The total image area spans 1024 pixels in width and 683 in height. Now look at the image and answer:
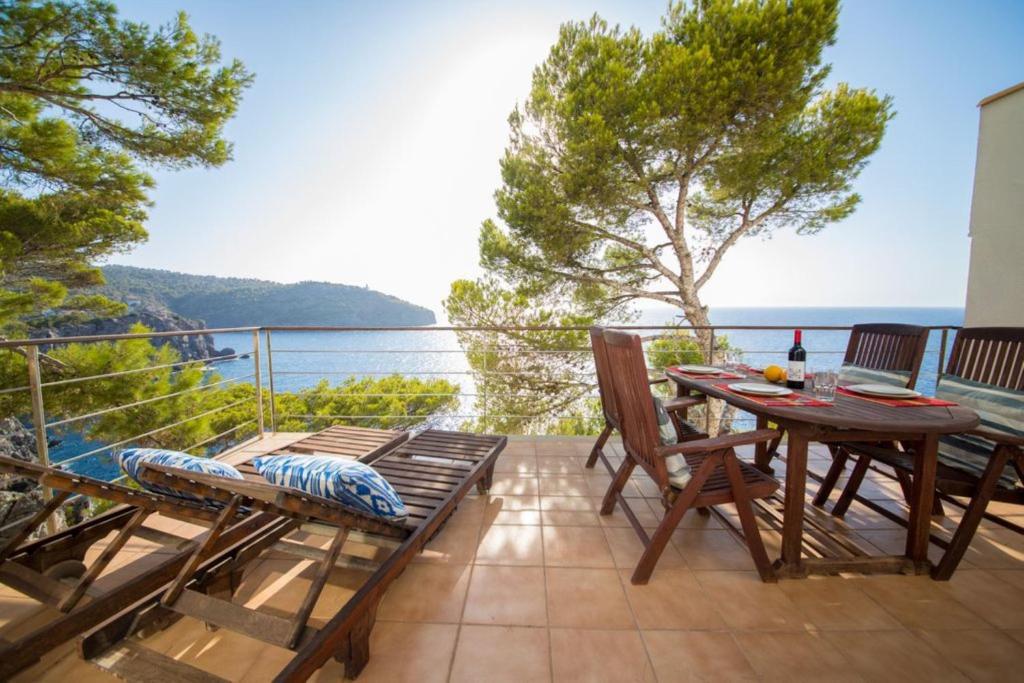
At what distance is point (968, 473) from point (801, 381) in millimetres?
682

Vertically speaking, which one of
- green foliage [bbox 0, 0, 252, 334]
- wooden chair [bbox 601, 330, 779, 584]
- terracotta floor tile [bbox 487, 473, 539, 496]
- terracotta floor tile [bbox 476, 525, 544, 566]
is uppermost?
green foliage [bbox 0, 0, 252, 334]

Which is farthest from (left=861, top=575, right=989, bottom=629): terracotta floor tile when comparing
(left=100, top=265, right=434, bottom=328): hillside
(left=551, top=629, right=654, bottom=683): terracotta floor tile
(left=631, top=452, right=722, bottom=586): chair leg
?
(left=100, top=265, right=434, bottom=328): hillside

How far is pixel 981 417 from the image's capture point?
202 centimetres

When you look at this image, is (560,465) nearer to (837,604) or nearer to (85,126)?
(837,604)

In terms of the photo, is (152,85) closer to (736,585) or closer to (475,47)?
(475,47)

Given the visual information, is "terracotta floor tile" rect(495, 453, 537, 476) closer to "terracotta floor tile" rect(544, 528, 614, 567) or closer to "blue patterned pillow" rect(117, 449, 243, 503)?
"terracotta floor tile" rect(544, 528, 614, 567)

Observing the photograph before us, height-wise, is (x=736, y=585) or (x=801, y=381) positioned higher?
(x=801, y=381)

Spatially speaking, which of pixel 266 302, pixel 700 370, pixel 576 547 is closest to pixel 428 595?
pixel 576 547

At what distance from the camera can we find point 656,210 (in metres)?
7.67

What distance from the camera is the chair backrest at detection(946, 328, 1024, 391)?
2.00 meters

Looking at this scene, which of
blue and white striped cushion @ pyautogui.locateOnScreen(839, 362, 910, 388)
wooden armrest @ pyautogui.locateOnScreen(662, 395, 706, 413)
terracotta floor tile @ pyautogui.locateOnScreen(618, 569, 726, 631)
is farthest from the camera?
blue and white striped cushion @ pyautogui.locateOnScreen(839, 362, 910, 388)

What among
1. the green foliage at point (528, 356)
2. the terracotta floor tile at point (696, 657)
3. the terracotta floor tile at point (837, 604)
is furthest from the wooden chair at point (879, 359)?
the green foliage at point (528, 356)

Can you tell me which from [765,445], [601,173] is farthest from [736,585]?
[601,173]

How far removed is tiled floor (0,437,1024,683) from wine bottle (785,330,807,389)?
0.74 meters
